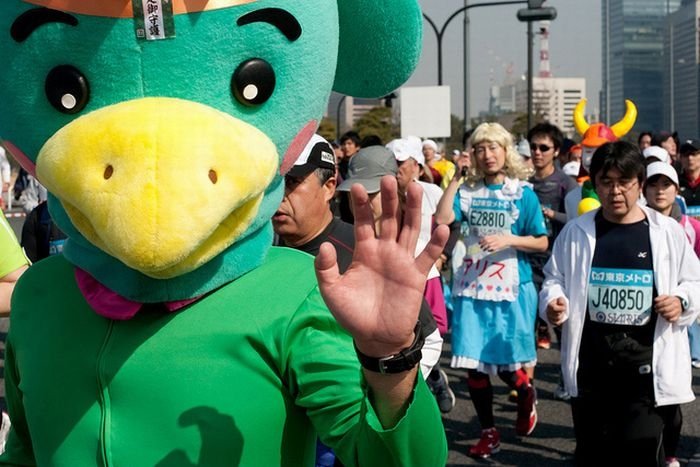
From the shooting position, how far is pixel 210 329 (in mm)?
1858

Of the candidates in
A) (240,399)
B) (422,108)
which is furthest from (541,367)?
(422,108)

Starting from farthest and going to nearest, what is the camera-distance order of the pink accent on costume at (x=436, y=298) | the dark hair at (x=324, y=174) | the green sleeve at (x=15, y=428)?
the pink accent on costume at (x=436, y=298) → the dark hair at (x=324, y=174) → the green sleeve at (x=15, y=428)

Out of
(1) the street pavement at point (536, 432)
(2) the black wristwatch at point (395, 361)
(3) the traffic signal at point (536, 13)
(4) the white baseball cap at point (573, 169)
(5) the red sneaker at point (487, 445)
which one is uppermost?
(3) the traffic signal at point (536, 13)

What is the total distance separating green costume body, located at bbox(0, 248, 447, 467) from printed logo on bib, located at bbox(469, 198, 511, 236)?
463 cm

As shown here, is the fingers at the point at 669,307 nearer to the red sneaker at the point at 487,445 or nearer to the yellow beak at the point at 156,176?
the red sneaker at the point at 487,445

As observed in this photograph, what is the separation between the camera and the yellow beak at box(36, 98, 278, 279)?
1615 mm

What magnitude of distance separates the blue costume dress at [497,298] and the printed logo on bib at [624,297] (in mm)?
1593

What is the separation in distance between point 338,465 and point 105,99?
2424 mm

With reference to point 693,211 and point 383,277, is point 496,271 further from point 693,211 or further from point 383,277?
point 383,277

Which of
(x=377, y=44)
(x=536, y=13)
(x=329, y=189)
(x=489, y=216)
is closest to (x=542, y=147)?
(x=489, y=216)

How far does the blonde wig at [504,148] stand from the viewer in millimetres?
6500

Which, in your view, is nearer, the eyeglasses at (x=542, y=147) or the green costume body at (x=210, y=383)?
the green costume body at (x=210, y=383)

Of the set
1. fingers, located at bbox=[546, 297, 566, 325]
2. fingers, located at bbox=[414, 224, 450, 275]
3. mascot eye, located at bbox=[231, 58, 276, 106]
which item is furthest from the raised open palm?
fingers, located at bbox=[546, 297, 566, 325]

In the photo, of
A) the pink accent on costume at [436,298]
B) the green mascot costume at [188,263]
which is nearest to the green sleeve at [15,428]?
the green mascot costume at [188,263]
